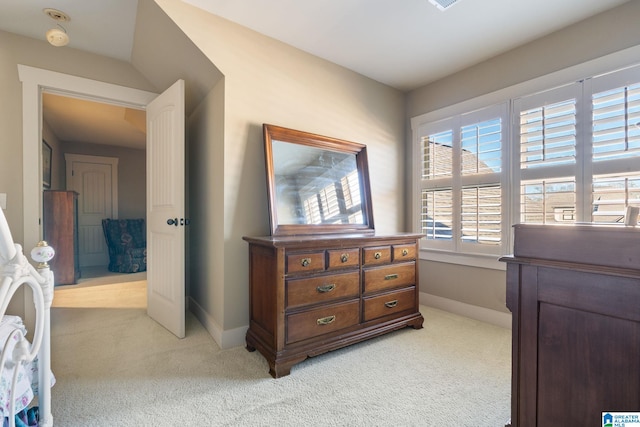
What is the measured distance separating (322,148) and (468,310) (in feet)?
7.09

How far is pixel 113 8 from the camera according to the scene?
2.14m

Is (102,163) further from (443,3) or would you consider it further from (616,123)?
(616,123)

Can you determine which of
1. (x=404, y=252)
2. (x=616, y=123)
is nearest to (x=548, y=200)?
(x=616, y=123)

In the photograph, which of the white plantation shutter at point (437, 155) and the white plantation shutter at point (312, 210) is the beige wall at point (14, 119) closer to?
the white plantation shutter at point (312, 210)

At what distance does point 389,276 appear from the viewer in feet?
7.93

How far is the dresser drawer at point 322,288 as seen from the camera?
1938 mm

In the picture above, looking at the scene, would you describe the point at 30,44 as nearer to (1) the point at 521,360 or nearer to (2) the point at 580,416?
(1) the point at 521,360

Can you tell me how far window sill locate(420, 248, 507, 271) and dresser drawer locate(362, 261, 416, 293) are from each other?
0.63m

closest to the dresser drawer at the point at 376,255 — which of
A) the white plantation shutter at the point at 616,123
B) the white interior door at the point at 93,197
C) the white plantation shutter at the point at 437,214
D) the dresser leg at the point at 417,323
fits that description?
the dresser leg at the point at 417,323

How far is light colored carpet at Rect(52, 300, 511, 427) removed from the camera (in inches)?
58.1

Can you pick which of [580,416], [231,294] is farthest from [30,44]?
[580,416]

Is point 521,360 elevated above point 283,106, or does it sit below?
below

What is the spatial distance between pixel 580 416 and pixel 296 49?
2.96 m

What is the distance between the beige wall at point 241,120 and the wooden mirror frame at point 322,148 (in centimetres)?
13
